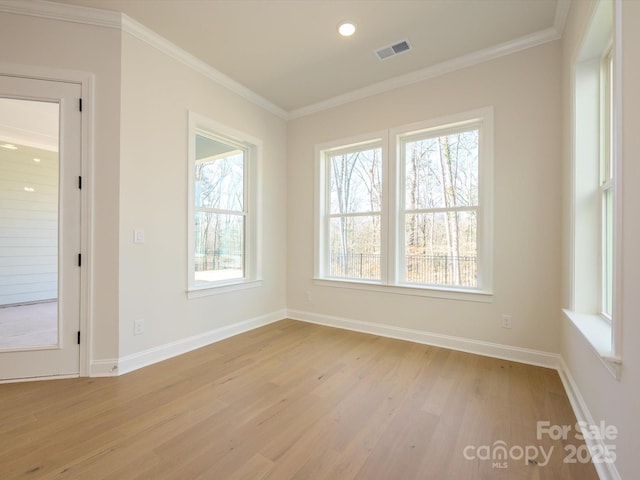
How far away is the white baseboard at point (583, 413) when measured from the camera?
1346 mm

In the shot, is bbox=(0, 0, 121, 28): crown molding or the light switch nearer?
bbox=(0, 0, 121, 28): crown molding

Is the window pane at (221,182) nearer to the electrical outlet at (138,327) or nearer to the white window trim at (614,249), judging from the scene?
the electrical outlet at (138,327)

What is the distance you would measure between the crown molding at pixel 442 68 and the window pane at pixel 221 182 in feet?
4.20

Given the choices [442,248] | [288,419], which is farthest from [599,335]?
[288,419]

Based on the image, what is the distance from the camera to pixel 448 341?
3.10 meters

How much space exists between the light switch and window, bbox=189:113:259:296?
0.47 m

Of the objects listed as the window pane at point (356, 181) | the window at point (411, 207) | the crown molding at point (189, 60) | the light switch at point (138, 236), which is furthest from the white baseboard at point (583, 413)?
the crown molding at point (189, 60)

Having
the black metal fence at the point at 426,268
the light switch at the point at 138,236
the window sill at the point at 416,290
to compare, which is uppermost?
the light switch at the point at 138,236

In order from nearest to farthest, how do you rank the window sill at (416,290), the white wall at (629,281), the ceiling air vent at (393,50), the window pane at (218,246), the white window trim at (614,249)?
the white wall at (629,281)
the white window trim at (614,249)
the ceiling air vent at (393,50)
the window sill at (416,290)
the window pane at (218,246)

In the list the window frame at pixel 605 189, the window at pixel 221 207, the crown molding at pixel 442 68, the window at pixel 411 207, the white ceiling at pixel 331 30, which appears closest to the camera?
the window frame at pixel 605 189

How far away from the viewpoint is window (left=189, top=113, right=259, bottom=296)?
3.19 m

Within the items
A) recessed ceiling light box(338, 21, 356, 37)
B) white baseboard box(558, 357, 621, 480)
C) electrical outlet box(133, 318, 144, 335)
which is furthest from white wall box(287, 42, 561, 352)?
electrical outlet box(133, 318, 144, 335)

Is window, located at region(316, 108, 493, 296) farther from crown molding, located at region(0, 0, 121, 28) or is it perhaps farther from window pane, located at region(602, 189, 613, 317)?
crown molding, located at region(0, 0, 121, 28)

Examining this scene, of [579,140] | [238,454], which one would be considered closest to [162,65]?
[238,454]
